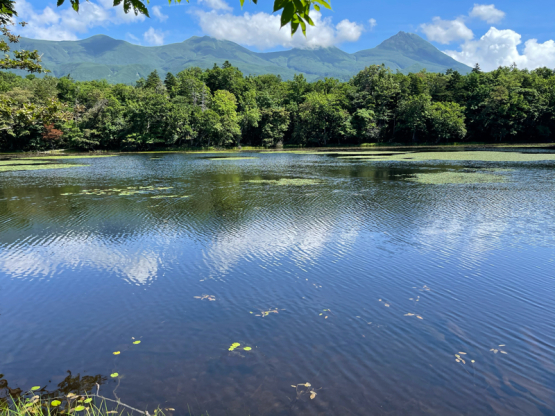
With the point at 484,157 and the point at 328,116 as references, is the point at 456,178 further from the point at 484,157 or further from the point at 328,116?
the point at 328,116

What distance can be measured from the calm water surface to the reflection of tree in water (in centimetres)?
14

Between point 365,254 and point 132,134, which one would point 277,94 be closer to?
point 132,134

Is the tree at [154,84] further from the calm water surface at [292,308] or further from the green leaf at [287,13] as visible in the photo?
the green leaf at [287,13]

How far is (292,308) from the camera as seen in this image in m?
8.07

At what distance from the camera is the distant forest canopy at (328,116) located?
77.4 meters

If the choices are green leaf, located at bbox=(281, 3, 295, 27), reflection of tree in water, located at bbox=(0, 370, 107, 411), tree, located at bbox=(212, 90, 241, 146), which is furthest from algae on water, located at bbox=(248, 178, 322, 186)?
tree, located at bbox=(212, 90, 241, 146)

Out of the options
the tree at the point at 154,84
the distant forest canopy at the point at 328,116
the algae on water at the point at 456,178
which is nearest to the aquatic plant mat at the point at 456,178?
the algae on water at the point at 456,178

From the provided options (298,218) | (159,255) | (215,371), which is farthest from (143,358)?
(298,218)

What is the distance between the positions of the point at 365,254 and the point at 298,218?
576cm

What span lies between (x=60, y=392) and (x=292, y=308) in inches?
183

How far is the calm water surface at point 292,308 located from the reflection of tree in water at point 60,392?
14 cm

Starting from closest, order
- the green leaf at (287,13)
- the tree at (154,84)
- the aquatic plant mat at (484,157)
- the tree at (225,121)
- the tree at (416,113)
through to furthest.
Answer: the green leaf at (287,13) → the aquatic plant mat at (484,157) → the tree at (416,113) → the tree at (225,121) → the tree at (154,84)

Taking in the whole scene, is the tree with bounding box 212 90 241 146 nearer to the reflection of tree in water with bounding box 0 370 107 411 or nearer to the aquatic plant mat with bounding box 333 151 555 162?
the aquatic plant mat with bounding box 333 151 555 162

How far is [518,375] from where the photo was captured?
5645 mm
